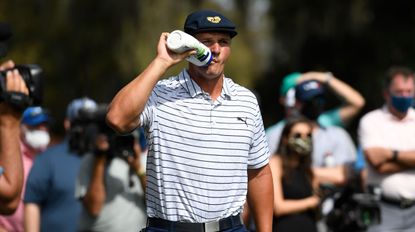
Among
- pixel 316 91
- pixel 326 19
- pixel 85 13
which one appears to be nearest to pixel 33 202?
pixel 316 91

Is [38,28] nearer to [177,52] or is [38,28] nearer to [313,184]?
[313,184]

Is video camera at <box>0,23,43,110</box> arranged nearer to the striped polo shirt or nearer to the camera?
the striped polo shirt

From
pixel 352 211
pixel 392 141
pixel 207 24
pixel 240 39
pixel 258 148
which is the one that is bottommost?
pixel 240 39

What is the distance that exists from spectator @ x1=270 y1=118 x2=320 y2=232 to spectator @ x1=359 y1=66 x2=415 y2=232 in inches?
32.2

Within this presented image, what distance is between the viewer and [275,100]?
25.6 meters

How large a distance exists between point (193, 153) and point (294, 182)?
9.86 feet

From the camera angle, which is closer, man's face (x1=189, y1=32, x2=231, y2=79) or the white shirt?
man's face (x1=189, y1=32, x2=231, y2=79)

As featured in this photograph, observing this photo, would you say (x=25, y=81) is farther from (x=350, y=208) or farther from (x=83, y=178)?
(x=350, y=208)

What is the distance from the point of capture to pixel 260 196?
6219mm

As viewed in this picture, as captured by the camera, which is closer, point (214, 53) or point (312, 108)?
point (214, 53)

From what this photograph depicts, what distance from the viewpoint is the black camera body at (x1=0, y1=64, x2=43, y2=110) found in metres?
5.63

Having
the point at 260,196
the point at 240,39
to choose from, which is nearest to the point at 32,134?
the point at 260,196

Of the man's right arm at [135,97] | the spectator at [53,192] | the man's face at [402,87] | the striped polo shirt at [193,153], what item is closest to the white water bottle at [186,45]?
the man's right arm at [135,97]

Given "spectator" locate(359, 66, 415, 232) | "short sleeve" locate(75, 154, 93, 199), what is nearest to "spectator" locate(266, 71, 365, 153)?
"spectator" locate(359, 66, 415, 232)
